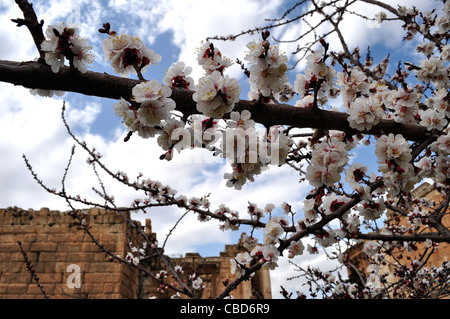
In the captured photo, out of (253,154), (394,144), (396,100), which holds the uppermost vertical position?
(396,100)

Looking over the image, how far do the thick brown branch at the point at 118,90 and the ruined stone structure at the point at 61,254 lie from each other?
551 cm

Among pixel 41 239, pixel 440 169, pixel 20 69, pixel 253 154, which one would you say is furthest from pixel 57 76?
pixel 41 239

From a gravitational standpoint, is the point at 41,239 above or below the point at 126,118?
above

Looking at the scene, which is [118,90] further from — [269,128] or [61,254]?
[61,254]

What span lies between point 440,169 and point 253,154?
4.82 ft

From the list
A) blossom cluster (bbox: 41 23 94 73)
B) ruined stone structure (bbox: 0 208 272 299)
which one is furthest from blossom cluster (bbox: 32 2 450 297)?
ruined stone structure (bbox: 0 208 272 299)

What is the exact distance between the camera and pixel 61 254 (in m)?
6.77

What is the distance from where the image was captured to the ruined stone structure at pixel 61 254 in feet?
21.1

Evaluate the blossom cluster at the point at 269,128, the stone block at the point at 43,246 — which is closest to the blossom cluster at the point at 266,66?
the blossom cluster at the point at 269,128

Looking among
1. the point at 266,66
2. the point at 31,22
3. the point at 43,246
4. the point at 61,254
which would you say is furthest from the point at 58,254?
the point at 266,66

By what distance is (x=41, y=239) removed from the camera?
22.7 feet

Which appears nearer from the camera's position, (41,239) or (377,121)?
(377,121)

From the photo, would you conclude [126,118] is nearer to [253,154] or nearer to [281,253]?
[253,154]

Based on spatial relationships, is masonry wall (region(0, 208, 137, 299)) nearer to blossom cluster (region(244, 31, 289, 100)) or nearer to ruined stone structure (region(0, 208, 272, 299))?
ruined stone structure (region(0, 208, 272, 299))
